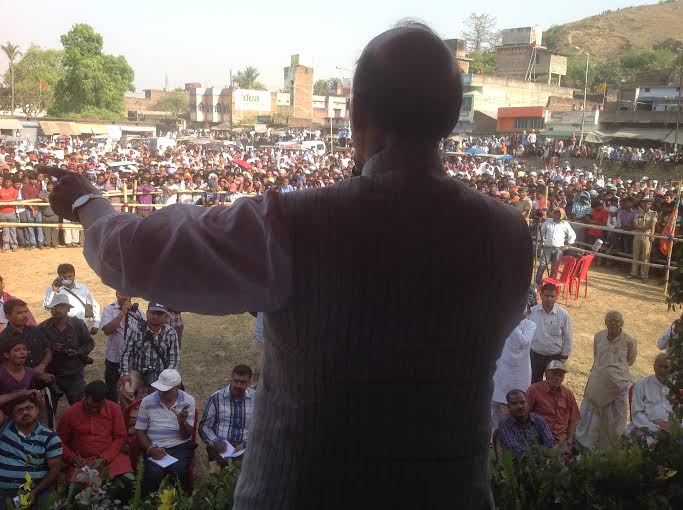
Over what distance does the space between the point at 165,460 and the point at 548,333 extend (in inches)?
167

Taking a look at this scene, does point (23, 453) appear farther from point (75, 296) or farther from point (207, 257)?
point (207, 257)

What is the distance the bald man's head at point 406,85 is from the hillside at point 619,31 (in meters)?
118

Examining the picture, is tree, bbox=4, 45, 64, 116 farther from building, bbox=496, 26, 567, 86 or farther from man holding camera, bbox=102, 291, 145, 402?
man holding camera, bbox=102, 291, 145, 402

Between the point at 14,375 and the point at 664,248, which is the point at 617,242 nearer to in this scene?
the point at 664,248

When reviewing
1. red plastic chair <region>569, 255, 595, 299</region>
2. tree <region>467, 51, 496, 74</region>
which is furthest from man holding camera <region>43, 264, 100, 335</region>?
tree <region>467, 51, 496, 74</region>

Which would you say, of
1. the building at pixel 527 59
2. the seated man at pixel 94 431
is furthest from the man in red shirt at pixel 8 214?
the building at pixel 527 59

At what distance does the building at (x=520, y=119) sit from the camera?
44812 millimetres

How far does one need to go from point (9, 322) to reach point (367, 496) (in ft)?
18.8

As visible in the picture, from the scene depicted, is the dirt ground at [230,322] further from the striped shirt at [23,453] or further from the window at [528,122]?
the window at [528,122]

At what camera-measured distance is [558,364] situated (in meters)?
5.73

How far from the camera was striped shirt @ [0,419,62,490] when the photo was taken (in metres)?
4.57

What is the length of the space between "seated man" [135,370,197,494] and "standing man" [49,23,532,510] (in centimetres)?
456

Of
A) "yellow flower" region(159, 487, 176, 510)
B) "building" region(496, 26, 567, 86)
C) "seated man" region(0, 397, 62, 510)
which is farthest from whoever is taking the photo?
"building" region(496, 26, 567, 86)

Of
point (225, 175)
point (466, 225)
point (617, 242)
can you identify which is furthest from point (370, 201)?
point (225, 175)
